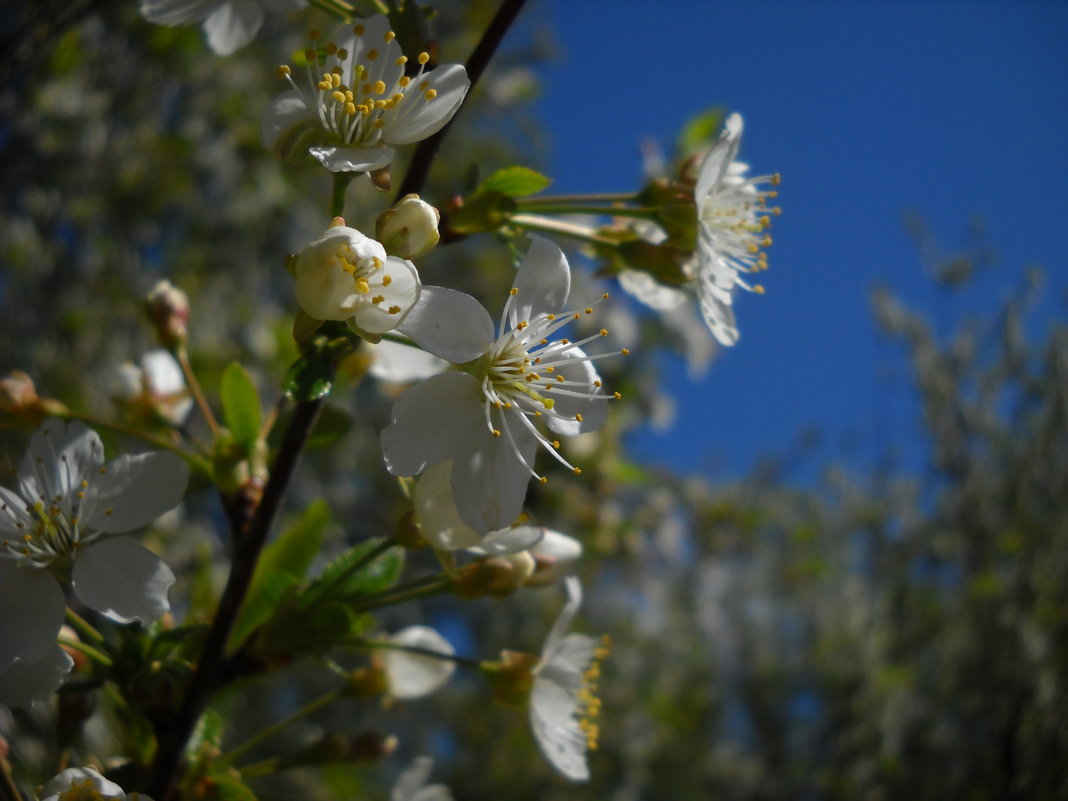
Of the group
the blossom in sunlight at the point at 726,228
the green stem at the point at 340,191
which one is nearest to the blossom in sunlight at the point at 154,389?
the green stem at the point at 340,191

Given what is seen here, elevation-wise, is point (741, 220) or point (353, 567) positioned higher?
point (741, 220)

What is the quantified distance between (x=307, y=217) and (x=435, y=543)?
154 inches

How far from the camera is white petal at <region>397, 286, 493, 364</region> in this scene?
0.67 metres

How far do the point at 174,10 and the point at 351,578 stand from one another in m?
0.66

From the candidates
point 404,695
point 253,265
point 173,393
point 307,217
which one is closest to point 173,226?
point 253,265

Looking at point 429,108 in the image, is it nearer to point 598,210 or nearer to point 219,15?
point 598,210

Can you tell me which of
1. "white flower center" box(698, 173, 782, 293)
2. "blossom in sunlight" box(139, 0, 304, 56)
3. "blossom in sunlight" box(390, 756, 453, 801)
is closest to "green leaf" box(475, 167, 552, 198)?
"white flower center" box(698, 173, 782, 293)

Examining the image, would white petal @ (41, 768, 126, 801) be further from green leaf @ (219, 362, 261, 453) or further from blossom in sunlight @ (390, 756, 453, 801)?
blossom in sunlight @ (390, 756, 453, 801)

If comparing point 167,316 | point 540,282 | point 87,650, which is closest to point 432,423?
point 540,282

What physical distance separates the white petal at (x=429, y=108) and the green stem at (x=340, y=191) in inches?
2.5

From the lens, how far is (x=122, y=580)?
0.72 metres

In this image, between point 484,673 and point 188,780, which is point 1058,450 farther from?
point 188,780

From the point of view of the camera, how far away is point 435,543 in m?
0.77

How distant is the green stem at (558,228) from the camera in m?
0.86
